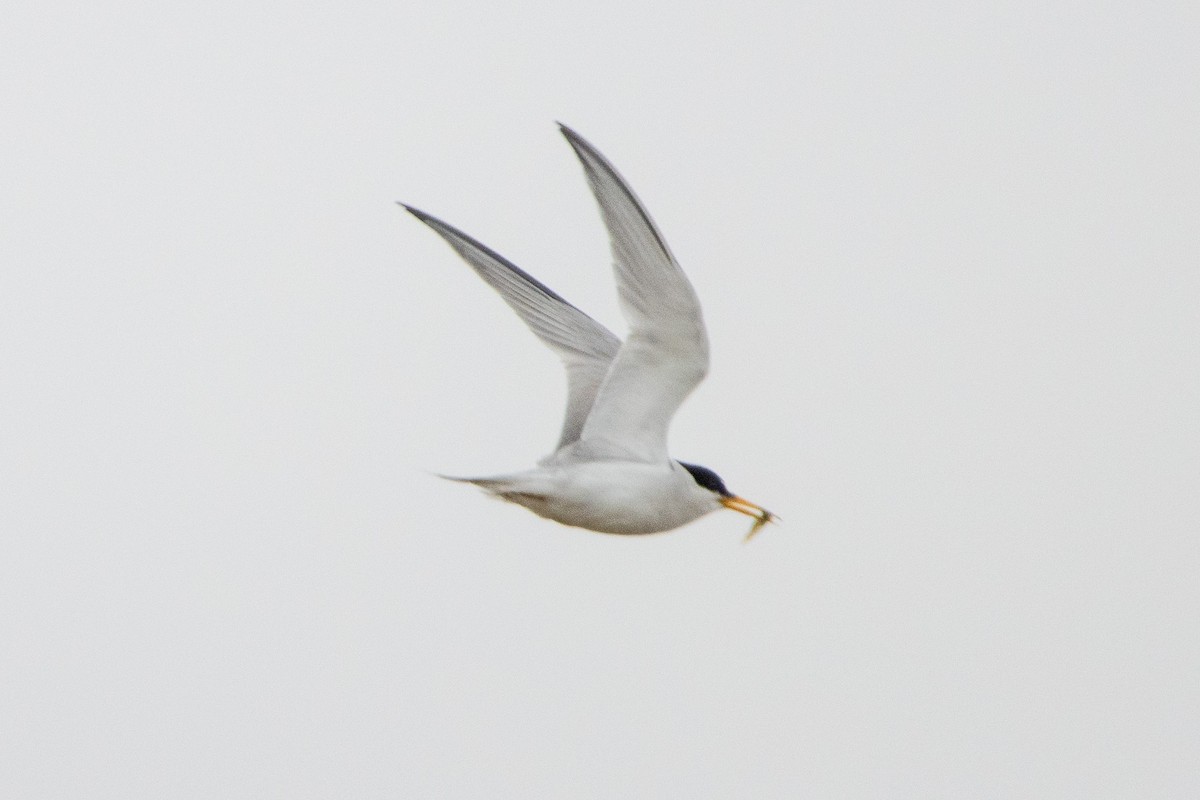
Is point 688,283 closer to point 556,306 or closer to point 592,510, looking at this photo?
point 592,510

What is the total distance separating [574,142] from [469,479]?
1.51 m

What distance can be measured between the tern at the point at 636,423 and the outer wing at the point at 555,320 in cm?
65

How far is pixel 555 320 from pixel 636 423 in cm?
167

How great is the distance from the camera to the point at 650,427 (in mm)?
8586

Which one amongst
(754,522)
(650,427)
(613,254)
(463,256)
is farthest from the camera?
(463,256)

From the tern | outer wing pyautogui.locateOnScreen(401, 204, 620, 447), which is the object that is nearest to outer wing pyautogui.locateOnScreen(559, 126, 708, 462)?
the tern

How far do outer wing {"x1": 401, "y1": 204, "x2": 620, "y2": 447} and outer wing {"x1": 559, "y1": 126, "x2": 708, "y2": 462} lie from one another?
101 cm

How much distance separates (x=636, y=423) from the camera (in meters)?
8.57

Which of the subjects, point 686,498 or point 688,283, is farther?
point 686,498

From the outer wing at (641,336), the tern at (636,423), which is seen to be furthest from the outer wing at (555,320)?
the outer wing at (641,336)

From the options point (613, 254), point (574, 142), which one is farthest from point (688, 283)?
point (574, 142)

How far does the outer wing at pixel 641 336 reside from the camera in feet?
25.2

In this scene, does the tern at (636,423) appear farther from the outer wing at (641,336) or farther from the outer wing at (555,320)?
the outer wing at (555,320)

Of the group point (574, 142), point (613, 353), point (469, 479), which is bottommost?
point (469, 479)
